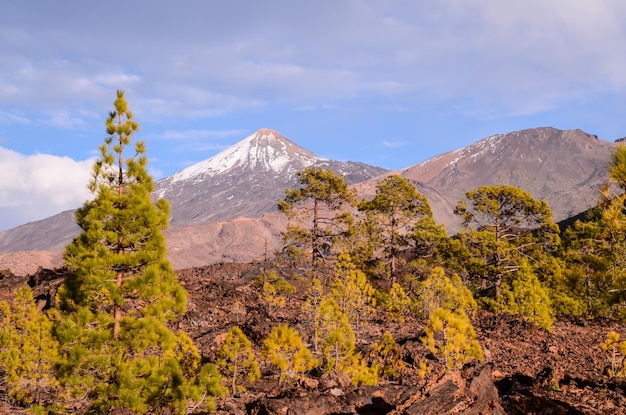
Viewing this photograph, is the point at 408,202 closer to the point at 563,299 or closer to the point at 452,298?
the point at 452,298

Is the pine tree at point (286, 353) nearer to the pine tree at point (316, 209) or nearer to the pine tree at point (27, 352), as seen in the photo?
the pine tree at point (27, 352)

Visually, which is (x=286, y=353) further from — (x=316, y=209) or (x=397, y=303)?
(x=316, y=209)

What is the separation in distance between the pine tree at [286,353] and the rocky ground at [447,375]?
38 centimetres

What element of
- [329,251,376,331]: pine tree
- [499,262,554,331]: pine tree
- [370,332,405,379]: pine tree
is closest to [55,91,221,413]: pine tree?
[370,332,405,379]: pine tree

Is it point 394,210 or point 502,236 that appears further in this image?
point 502,236

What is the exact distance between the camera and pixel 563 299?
2427 cm

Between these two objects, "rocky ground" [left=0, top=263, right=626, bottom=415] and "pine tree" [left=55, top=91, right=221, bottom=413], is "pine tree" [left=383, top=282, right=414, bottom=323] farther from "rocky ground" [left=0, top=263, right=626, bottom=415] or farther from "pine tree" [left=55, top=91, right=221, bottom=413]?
"pine tree" [left=55, top=91, right=221, bottom=413]

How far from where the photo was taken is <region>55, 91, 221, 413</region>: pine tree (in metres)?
8.90

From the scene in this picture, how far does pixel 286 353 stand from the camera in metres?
12.2

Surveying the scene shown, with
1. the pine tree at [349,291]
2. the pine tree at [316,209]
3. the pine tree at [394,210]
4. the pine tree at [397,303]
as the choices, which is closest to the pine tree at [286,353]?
the pine tree at [349,291]

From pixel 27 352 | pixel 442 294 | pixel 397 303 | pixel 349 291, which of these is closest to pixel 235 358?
pixel 27 352

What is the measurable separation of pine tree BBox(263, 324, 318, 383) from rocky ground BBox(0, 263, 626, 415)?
0.38 meters

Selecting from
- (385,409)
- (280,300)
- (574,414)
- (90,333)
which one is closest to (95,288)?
(90,333)

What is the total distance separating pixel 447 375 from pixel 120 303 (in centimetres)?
619
